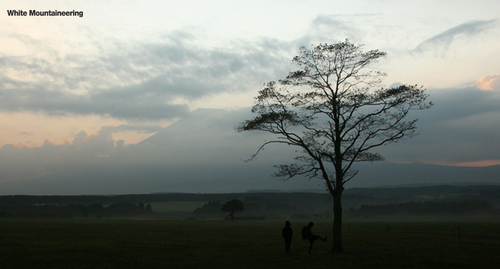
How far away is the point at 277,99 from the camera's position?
29.9 m

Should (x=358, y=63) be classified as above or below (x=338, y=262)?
above

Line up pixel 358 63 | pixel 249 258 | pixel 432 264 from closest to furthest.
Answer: pixel 432 264 < pixel 249 258 < pixel 358 63

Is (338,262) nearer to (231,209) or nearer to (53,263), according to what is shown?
(53,263)

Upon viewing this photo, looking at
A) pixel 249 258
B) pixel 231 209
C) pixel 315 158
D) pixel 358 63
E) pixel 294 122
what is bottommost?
pixel 231 209

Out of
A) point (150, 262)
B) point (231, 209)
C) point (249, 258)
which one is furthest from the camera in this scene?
point (231, 209)

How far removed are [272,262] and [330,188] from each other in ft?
24.2

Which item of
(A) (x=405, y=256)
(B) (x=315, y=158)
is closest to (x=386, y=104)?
(B) (x=315, y=158)

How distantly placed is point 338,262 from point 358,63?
15.8m

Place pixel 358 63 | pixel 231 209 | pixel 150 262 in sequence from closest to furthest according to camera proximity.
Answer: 1. pixel 150 262
2. pixel 358 63
3. pixel 231 209

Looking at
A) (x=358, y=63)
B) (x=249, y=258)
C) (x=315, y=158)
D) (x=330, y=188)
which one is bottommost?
(x=249, y=258)

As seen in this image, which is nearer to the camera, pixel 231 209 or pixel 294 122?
pixel 294 122

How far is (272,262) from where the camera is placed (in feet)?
79.0

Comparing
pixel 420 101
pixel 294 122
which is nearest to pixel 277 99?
pixel 294 122

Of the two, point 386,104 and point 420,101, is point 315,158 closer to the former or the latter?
point 386,104
